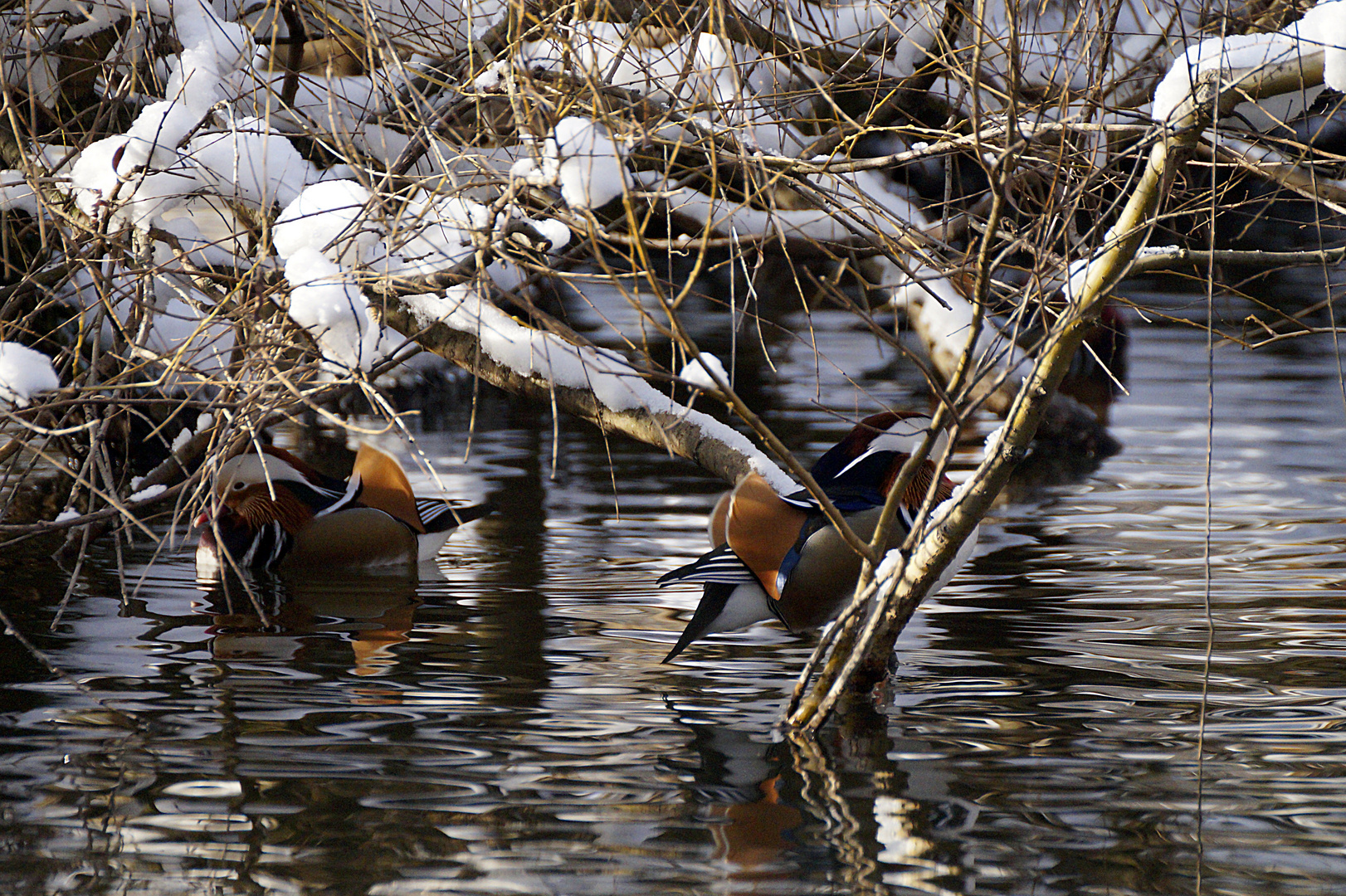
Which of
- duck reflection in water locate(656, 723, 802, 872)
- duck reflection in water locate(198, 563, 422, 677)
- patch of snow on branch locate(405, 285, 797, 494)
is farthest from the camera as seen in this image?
patch of snow on branch locate(405, 285, 797, 494)

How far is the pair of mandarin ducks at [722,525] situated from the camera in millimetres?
4516

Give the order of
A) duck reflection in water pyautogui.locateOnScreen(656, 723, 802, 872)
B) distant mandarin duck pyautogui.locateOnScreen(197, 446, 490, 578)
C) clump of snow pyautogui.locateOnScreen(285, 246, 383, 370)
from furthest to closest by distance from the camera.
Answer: distant mandarin duck pyautogui.locateOnScreen(197, 446, 490, 578)
clump of snow pyautogui.locateOnScreen(285, 246, 383, 370)
duck reflection in water pyautogui.locateOnScreen(656, 723, 802, 872)

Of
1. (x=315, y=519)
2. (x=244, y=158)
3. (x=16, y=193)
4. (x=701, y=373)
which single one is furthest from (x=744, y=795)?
(x=16, y=193)

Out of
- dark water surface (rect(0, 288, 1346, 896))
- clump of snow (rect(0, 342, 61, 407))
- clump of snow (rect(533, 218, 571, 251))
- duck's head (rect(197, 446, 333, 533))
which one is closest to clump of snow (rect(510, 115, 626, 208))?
clump of snow (rect(533, 218, 571, 251))

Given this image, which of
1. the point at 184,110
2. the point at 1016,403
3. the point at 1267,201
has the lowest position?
the point at 1016,403

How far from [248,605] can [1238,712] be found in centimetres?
335

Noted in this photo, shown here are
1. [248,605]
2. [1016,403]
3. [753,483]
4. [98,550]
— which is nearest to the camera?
[1016,403]

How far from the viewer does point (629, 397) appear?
548cm

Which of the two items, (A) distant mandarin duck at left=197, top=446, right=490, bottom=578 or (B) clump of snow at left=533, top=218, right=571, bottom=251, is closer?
(B) clump of snow at left=533, top=218, right=571, bottom=251

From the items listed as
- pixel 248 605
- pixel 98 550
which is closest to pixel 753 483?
pixel 248 605

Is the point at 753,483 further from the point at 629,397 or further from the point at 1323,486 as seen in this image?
the point at 1323,486

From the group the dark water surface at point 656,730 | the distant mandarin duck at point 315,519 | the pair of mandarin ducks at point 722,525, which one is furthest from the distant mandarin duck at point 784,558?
the distant mandarin duck at point 315,519

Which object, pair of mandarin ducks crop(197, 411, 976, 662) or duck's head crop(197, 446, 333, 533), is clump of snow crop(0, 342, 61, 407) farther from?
duck's head crop(197, 446, 333, 533)

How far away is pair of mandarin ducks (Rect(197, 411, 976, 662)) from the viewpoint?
452 cm
